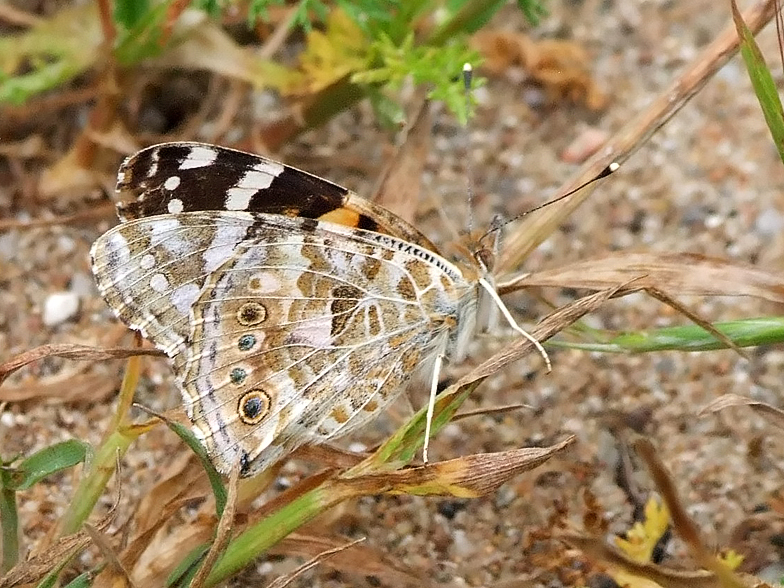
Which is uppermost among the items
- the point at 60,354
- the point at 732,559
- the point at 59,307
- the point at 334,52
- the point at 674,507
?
the point at 334,52

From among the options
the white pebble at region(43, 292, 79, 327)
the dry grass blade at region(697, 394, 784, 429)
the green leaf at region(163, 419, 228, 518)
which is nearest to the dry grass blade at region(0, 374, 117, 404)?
the white pebble at region(43, 292, 79, 327)

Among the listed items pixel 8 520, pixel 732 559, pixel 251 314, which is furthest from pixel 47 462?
pixel 732 559

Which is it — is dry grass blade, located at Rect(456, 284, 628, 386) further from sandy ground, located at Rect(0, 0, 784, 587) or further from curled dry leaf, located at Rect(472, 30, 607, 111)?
curled dry leaf, located at Rect(472, 30, 607, 111)

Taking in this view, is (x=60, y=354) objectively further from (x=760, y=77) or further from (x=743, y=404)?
(x=760, y=77)

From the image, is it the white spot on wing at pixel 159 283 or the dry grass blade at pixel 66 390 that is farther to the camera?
the dry grass blade at pixel 66 390

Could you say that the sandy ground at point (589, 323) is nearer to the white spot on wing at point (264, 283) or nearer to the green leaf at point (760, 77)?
the white spot on wing at point (264, 283)

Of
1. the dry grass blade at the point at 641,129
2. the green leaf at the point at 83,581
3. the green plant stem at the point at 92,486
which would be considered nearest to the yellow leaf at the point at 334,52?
the dry grass blade at the point at 641,129
